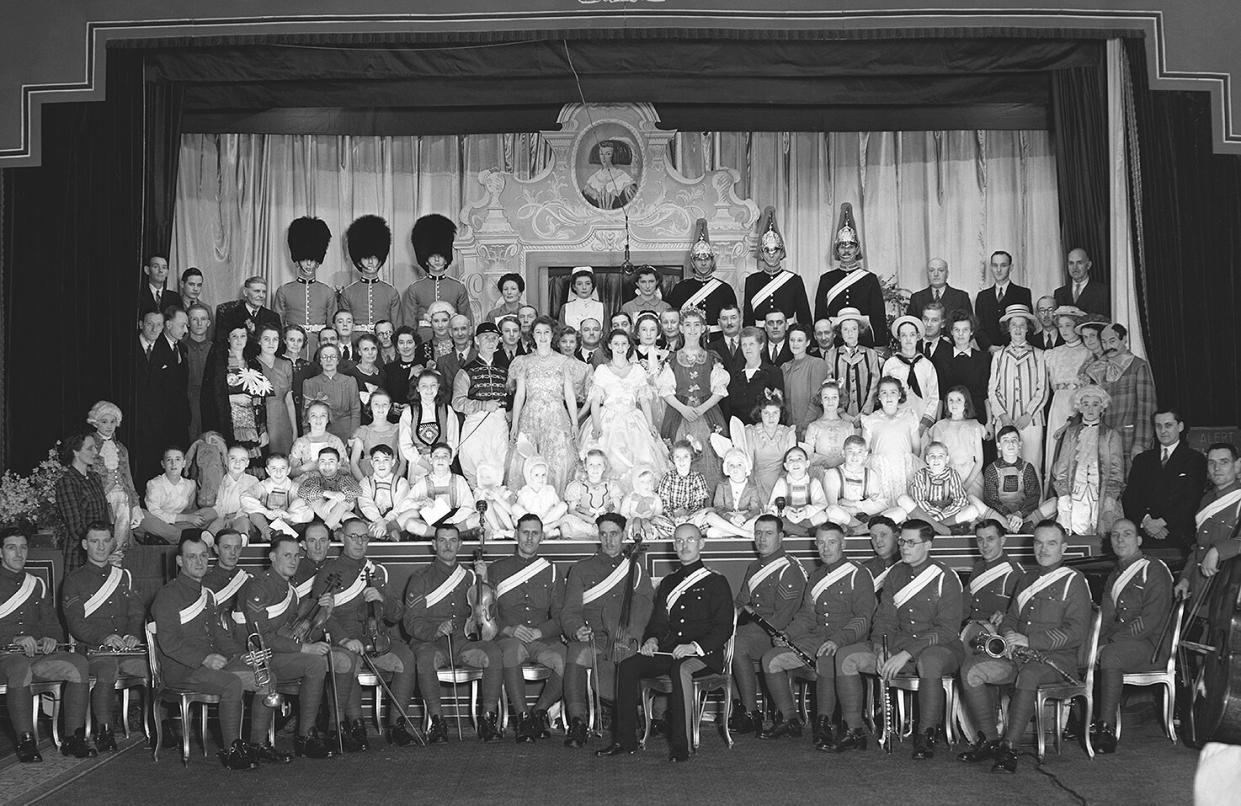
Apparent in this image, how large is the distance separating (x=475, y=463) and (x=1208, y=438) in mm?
4984

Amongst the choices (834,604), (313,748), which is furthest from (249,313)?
(834,604)

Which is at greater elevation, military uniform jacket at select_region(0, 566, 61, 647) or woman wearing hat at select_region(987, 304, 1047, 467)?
woman wearing hat at select_region(987, 304, 1047, 467)

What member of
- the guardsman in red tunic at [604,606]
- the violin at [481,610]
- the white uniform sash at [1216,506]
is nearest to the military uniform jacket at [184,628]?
the violin at [481,610]

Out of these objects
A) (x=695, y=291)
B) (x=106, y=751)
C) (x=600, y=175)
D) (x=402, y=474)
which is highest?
(x=600, y=175)

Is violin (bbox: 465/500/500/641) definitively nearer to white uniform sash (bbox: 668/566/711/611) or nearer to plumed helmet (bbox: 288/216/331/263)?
white uniform sash (bbox: 668/566/711/611)

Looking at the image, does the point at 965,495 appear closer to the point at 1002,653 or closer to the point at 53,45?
the point at 1002,653

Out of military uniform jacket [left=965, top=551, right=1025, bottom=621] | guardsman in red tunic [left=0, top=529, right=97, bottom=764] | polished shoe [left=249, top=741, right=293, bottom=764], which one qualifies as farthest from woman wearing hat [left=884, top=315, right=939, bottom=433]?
guardsman in red tunic [left=0, top=529, right=97, bottom=764]

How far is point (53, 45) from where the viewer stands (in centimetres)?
1072

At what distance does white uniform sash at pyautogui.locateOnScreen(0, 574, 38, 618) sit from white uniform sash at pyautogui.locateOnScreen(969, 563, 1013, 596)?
216 inches

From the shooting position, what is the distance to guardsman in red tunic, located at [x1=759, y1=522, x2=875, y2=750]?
27.7 feet

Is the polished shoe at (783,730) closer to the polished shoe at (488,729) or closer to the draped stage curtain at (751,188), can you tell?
the polished shoe at (488,729)

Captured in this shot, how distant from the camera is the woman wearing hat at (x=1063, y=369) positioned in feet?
35.2

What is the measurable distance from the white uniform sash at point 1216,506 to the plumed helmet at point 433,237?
22.1 feet

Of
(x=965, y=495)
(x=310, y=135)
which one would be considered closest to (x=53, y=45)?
(x=310, y=135)
